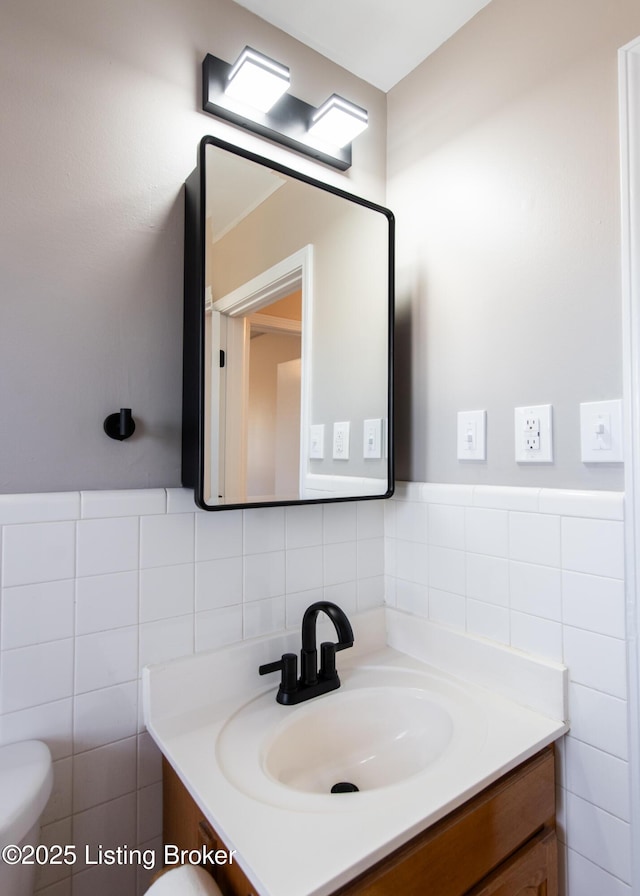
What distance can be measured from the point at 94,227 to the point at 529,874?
149 cm

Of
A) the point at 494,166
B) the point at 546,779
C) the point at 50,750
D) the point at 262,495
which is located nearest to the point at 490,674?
the point at 546,779

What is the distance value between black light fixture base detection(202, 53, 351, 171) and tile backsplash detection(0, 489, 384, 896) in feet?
2.92

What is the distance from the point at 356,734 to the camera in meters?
1.09

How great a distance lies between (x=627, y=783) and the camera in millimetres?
898

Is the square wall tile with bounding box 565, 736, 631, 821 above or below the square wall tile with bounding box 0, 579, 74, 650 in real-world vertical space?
below

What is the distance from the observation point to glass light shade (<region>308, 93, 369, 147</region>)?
1233 millimetres

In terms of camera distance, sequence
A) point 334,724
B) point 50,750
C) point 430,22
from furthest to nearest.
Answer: point 430,22, point 334,724, point 50,750

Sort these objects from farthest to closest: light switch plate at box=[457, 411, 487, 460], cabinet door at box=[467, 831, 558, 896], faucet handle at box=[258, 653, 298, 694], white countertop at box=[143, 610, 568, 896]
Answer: light switch plate at box=[457, 411, 487, 460] → faucet handle at box=[258, 653, 298, 694] → cabinet door at box=[467, 831, 558, 896] → white countertop at box=[143, 610, 568, 896]

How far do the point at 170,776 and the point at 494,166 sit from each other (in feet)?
4.97

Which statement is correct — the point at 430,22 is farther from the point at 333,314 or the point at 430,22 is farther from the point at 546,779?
the point at 546,779

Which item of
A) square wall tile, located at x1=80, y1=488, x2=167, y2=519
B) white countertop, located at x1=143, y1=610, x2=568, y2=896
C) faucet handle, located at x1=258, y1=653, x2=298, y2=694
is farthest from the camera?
faucet handle, located at x1=258, y1=653, x2=298, y2=694

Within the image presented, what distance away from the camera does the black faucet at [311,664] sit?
104 centimetres

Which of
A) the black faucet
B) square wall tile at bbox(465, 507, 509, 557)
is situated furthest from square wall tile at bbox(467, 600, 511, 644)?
the black faucet

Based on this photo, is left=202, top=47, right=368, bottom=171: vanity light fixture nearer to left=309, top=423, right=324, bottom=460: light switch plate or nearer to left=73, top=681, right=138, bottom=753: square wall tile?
left=309, top=423, right=324, bottom=460: light switch plate
